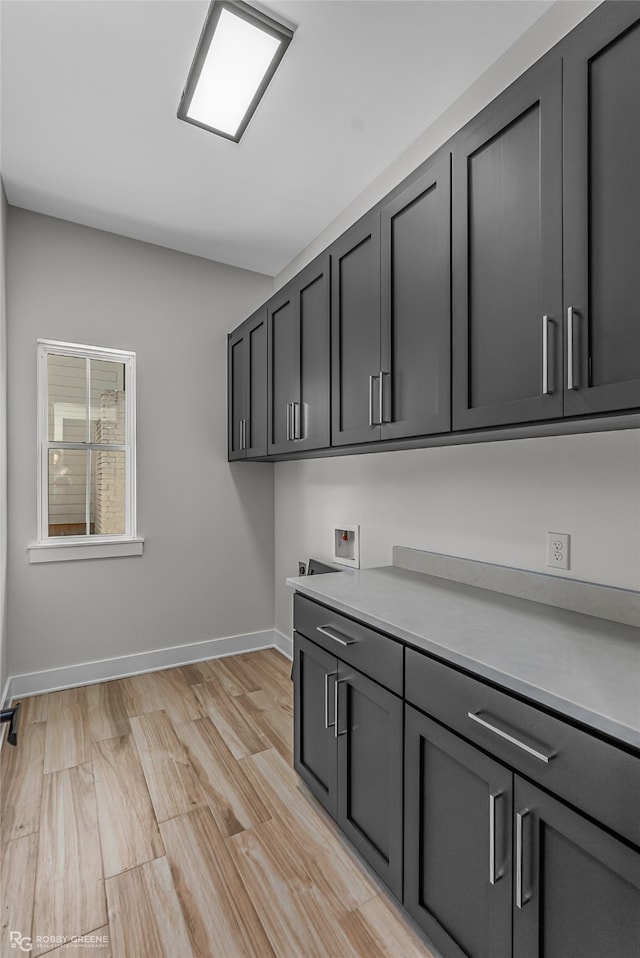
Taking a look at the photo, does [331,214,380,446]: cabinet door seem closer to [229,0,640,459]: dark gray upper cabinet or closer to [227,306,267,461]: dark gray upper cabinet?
[229,0,640,459]: dark gray upper cabinet

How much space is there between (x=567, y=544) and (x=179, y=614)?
2.60 metres

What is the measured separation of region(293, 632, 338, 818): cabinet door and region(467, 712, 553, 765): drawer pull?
0.66 meters

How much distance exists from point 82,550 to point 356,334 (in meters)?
2.16

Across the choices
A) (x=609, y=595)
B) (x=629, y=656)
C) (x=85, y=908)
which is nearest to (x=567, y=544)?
(x=609, y=595)

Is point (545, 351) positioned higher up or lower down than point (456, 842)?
higher up

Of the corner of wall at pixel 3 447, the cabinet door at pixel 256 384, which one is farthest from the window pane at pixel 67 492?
the cabinet door at pixel 256 384

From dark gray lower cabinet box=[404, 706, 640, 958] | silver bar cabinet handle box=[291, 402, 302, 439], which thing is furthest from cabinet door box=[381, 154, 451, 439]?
dark gray lower cabinet box=[404, 706, 640, 958]

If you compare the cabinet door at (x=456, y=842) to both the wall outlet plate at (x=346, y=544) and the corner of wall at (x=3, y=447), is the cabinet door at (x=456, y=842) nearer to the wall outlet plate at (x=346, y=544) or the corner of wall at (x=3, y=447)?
the wall outlet plate at (x=346, y=544)

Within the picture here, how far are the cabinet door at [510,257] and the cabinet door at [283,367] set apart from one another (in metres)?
1.12

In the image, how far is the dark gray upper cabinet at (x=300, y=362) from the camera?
217 cm

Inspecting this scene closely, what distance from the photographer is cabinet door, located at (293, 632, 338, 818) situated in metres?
1.67

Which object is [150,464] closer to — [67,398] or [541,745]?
[67,398]

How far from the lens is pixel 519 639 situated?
1222 millimetres

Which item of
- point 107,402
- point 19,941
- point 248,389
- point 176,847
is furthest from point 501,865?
point 107,402
